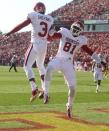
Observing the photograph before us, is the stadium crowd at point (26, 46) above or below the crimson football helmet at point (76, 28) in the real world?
below

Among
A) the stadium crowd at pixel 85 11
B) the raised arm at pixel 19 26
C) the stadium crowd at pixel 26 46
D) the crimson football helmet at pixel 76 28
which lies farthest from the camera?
the stadium crowd at pixel 85 11

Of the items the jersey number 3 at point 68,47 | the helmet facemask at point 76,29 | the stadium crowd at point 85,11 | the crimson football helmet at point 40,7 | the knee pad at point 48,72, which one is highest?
the stadium crowd at point 85,11

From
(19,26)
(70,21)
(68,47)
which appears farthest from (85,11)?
(19,26)

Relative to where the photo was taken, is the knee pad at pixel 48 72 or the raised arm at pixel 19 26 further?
the knee pad at pixel 48 72

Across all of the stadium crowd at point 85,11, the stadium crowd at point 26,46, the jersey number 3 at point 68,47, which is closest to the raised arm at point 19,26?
the jersey number 3 at point 68,47

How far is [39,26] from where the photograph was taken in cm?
1126

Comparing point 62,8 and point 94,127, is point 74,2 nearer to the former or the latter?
point 62,8

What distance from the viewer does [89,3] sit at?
6669cm

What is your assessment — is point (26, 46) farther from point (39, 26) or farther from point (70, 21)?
point (39, 26)

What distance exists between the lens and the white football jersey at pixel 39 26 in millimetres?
11156

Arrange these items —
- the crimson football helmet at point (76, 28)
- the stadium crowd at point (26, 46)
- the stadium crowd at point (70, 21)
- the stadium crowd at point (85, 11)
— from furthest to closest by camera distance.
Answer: the stadium crowd at point (85, 11), the stadium crowd at point (70, 21), the stadium crowd at point (26, 46), the crimson football helmet at point (76, 28)

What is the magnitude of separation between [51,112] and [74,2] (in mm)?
62174

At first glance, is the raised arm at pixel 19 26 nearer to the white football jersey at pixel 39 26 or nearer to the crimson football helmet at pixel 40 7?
the white football jersey at pixel 39 26

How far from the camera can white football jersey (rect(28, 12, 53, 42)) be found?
1116 centimetres
